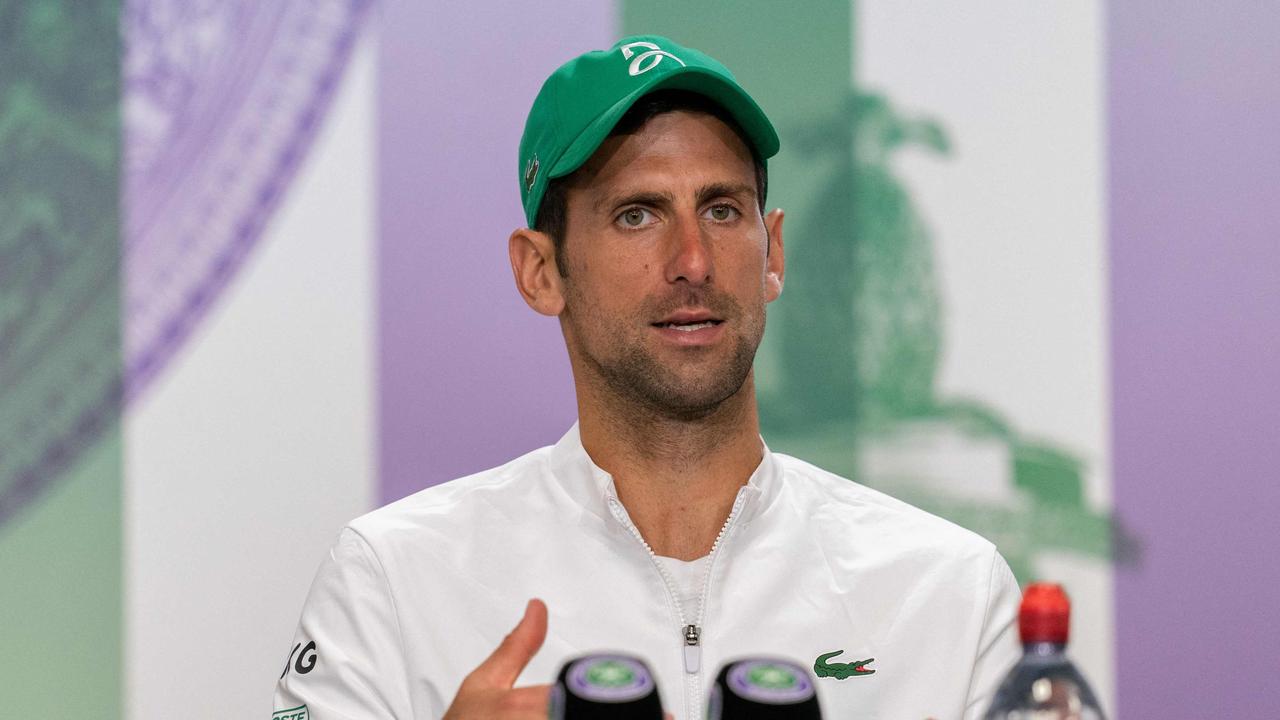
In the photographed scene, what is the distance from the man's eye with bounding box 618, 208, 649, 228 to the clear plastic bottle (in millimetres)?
679

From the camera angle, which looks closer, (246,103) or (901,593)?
(901,593)

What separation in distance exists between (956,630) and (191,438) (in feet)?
3.67

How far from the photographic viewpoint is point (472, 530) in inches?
59.8

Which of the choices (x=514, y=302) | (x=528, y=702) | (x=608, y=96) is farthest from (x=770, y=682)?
(x=514, y=302)

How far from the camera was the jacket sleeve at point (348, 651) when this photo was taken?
1.35 meters

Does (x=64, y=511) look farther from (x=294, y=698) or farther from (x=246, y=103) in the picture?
(x=294, y=698)

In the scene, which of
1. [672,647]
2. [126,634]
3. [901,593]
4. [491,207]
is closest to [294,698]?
[672,647]

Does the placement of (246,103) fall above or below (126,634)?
above

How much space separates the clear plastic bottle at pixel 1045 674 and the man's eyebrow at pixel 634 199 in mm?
663

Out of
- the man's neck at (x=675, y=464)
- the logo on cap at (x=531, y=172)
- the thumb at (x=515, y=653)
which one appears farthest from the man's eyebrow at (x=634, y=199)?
the thumb at (x=515, y=653)

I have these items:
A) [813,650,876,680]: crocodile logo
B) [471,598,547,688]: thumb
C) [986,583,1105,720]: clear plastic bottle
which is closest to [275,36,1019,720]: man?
[813,650,876,680]: crocodile logo

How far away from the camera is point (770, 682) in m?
0.87

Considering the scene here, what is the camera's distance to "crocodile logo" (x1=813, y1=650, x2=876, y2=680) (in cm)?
144

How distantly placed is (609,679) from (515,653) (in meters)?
0.22
